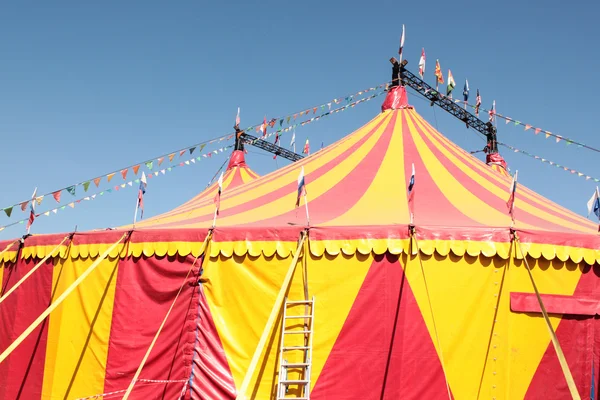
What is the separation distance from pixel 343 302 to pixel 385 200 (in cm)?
111

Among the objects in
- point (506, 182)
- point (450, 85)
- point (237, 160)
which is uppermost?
point (450, 85)

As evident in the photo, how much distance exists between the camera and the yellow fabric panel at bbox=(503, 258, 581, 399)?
3779 millimetres

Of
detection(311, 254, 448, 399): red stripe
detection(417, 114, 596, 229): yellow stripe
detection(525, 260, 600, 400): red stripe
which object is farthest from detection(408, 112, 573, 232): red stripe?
detection(311, 254, 448, 399): red stripe

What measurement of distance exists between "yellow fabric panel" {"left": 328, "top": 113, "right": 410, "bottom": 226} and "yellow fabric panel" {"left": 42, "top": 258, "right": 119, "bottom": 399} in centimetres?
215

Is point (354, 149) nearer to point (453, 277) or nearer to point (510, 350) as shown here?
point (453, 277)

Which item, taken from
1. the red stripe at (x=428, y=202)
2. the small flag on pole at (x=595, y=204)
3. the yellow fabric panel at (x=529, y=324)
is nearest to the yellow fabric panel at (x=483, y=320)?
the yellow fabric panel at (x=529, y=324)

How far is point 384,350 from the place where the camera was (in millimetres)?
3842

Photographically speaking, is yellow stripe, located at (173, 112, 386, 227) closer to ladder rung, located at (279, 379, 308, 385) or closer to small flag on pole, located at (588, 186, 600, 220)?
ladder rung, located at (279, 379, 308, 385)

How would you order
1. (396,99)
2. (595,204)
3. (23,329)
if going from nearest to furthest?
(595,204) < (23,329) < (396,99)

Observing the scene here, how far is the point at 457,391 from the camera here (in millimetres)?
3770

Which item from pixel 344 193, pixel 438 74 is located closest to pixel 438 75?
pixel 438 74

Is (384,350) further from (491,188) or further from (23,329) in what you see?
(23,329)

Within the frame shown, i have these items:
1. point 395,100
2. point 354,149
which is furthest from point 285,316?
point 395,100

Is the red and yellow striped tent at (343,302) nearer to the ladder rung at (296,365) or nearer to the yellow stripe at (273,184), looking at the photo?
the ladder rung at (296,365)
